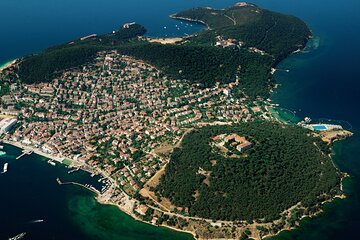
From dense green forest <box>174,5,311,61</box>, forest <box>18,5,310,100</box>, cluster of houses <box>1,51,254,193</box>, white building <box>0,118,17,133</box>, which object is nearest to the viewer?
cluster of houses <box>1,51,254,193</box>

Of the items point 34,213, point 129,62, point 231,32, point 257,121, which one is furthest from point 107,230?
point 231,32

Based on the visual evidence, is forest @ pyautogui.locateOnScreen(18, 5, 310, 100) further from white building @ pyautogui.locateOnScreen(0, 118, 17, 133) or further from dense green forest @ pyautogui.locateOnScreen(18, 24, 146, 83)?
white building @ pyautogui.locateOnScreen(0, 118, 17, 133)

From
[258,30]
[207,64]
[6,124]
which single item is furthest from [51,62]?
[258,30]

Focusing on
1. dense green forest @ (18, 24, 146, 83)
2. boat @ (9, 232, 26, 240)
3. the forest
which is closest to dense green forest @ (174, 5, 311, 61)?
the forest

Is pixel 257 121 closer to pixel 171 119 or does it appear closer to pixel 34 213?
pixel 171 119

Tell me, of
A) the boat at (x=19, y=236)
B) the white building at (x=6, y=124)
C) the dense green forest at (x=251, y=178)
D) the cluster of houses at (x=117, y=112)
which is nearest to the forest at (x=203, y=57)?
the cluster of houses at (x=117, y=112)

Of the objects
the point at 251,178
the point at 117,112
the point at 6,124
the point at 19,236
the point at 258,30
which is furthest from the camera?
the point at 258,30

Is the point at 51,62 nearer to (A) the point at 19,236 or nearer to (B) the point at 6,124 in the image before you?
(B) the point at 6,124
